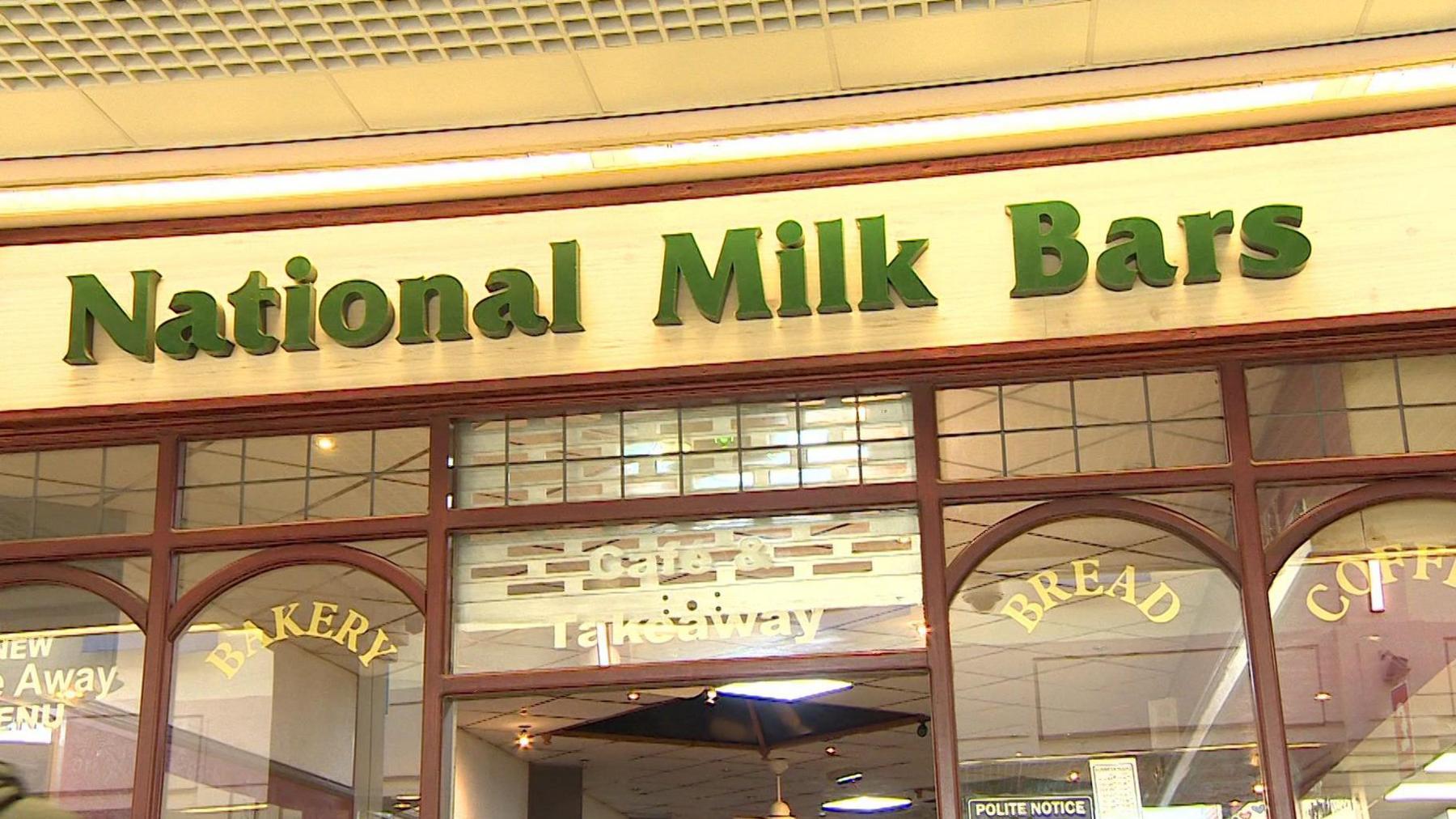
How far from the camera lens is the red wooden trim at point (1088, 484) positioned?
203 inches

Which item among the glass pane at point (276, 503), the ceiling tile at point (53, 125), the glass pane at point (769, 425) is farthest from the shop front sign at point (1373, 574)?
the ceiling tile at point (53, 125)

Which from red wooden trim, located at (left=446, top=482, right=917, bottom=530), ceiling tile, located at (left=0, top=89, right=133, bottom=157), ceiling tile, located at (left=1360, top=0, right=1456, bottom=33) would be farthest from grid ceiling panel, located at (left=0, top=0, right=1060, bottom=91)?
red wooden trim, located at (left=446, top=482, right=917, bottom=530)

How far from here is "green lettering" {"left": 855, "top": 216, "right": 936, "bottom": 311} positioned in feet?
17.4

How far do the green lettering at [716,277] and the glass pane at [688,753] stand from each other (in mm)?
1210

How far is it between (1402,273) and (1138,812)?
6.19 feet

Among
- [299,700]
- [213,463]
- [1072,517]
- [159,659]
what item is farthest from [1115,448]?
[159,659]

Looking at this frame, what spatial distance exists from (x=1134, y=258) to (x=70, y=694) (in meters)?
3.87

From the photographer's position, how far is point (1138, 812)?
4910mm

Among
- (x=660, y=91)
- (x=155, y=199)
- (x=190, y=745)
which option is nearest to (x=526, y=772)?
(x=190, y=745)

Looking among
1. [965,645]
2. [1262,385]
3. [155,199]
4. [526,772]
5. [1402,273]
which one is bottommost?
[526,772]

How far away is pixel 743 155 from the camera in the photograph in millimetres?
5488

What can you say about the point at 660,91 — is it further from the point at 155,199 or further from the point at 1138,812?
the point at 1138,812

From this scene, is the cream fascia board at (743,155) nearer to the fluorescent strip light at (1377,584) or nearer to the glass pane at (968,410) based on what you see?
the glass pane at (968,410)

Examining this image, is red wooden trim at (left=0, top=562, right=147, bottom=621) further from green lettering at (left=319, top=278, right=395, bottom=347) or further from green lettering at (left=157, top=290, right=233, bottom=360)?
green lettering at (left=319, top=278, right=395, bottom=347)
